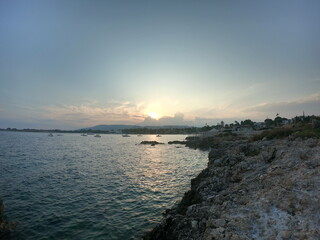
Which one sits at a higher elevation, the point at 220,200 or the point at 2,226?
the point at 220,200

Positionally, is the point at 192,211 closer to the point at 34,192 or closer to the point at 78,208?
the point at 78,208

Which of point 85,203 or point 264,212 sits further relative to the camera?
point 85,203

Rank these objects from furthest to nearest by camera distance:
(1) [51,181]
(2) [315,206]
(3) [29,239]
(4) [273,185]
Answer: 1. (1) [51,181]
2. (3) [29,239]
3. (4) [273,185]
4. (2) [315,206]

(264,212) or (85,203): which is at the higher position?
(264,212)

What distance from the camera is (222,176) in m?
14.3

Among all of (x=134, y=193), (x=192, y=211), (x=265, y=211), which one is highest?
(x=265, y=211)

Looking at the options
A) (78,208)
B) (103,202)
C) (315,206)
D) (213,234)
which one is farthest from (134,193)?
(315,206)

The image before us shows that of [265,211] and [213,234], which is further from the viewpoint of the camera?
[265,211]

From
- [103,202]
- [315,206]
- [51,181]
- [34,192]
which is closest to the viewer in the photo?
[315,206]

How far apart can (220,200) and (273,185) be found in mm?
2796

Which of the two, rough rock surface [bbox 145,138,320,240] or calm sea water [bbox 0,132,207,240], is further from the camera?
calm sea water [bbox 0,132,207,240]

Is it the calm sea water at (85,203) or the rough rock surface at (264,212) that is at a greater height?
the rough rock surface at (264,212)

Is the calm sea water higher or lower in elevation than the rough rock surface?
lower

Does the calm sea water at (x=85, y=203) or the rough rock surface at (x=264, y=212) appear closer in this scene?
the rough rock surface at (x=264, y=212)
